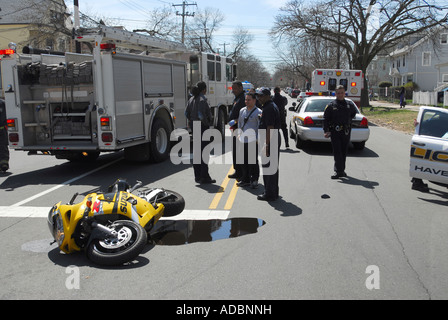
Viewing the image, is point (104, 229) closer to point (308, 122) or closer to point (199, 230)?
point (199, 230)

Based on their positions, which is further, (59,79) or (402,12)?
(402,12)

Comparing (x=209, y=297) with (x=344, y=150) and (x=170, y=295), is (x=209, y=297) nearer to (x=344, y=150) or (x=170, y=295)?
(x=170, y=295)

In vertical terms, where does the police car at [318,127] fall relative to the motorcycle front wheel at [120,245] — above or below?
above

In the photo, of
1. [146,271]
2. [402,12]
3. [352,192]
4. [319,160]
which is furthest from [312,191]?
[402,12]

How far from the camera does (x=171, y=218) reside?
20.7ft

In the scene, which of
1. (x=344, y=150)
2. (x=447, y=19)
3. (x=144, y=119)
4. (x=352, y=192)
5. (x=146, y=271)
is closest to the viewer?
(x=146, y=271)

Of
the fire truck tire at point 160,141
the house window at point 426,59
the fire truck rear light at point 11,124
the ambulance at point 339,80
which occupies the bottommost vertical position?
the fire truck tire at point 160,141

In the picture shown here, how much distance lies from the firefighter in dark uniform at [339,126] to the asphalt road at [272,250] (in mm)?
377

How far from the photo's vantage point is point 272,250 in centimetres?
499

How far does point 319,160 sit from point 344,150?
7.49 ft

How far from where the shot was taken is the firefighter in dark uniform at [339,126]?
29.3 ft

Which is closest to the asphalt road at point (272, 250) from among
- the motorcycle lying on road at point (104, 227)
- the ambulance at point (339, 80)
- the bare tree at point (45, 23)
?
the motorcycle lying on road at point (104, 227)

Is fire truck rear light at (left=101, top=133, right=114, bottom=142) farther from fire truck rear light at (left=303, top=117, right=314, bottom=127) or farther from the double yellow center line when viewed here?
fire truck rear light at (left=303, top=117, right=314, bottom=127)

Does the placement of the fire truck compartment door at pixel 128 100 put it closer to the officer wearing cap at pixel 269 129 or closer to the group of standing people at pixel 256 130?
the group of standing people at pixel 256 130
